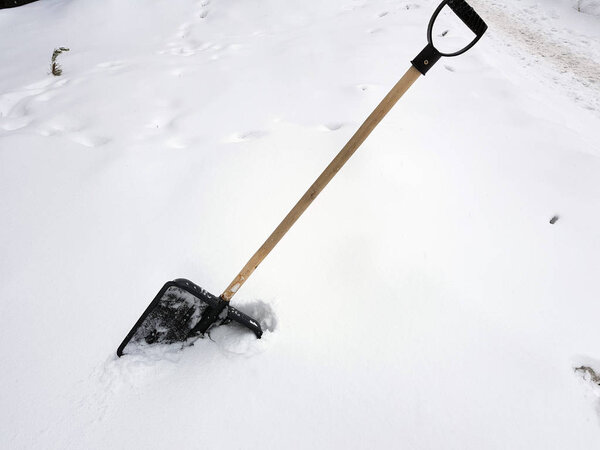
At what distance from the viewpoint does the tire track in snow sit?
3789 millimetres

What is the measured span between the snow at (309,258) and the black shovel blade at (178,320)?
66mm

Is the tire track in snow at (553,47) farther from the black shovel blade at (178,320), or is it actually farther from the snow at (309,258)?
the black shovel blade at (178,320)

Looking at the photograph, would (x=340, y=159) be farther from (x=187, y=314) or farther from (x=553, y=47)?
(x=553, y=47)

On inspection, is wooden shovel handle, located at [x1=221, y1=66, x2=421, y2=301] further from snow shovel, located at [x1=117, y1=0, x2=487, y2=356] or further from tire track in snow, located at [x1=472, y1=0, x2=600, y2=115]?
tire track in snow, located at [x1=472, y1=0, x2=600, y2=115]

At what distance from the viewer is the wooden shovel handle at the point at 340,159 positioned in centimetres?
103

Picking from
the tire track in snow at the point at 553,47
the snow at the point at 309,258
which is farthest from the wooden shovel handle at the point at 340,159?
the tire track in snow at the point at 553,47

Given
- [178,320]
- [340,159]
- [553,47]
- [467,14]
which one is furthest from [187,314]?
[553,47]

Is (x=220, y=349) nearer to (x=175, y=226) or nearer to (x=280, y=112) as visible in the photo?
(x=175, y=226)

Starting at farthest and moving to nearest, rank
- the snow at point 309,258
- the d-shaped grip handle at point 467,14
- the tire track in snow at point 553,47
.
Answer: the tire track in snow at point 553,47 < the snow at point 309,258 < the d-shaped grip handle at point 467,14

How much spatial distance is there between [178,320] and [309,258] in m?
0.67

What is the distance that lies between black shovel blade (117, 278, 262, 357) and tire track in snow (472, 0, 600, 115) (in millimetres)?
4099

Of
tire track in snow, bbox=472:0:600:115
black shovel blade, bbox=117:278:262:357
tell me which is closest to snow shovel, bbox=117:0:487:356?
black shovel blade, bbox=117:278:262:357

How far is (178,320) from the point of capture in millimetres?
1429

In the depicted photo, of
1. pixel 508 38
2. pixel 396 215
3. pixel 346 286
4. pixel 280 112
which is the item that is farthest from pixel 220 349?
pixel 508 38
